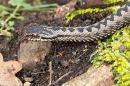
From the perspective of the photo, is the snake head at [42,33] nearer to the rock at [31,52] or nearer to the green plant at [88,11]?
the rock at [31,52]

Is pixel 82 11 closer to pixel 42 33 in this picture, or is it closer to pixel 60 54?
pixel 42 33

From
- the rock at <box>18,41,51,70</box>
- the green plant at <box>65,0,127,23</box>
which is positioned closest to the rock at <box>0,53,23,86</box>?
the rock at <box>18,41,51,70</box>

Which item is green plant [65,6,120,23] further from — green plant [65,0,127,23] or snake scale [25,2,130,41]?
snake scale [25,2,130,41]

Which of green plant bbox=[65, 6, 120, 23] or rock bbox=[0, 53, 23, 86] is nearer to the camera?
rock bbox=[0, 53, 23, 86]

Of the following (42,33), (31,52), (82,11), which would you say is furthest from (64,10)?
(31,52)

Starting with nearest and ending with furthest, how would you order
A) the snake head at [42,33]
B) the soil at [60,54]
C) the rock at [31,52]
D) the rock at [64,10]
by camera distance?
1. the soil at [60,54]
2. the rock at [31,52]
3. the snake head at [42,33]
4. the rock at [64,10]

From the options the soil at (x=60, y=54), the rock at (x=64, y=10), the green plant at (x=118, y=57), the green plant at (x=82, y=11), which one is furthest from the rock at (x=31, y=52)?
the rock at (x=64, y=10)
